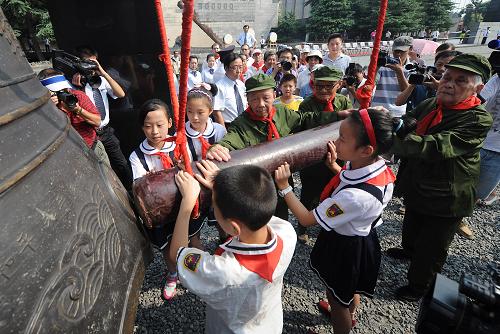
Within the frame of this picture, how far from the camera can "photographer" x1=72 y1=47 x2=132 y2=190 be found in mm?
3328

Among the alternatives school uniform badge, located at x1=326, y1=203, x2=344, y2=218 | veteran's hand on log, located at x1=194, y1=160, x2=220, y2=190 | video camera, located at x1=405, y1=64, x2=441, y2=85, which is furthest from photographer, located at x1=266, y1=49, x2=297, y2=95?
veteran's hand on log, located at x1=194, y1=160, x2=220, y2=190

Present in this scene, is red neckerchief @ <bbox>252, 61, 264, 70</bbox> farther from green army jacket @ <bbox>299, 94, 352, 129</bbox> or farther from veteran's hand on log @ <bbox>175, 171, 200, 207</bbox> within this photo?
veteran's hand on log @ <bbox>175, 171, 200, 207</bbox>

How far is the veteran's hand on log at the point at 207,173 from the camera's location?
1.31 m

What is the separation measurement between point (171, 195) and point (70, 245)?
52cm

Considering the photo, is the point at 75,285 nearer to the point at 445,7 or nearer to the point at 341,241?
the point at 341,241

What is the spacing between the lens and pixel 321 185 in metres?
3.22

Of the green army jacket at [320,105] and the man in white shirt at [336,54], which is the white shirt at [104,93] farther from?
the man in white shirt at [336,54]

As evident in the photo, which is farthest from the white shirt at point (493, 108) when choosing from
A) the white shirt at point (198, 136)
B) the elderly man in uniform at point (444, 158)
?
the white shirt at point (198, 136)

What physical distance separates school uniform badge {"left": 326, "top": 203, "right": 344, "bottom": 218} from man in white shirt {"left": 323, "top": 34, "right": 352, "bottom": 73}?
4660 millimetres

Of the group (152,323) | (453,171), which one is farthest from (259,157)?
(152,323)

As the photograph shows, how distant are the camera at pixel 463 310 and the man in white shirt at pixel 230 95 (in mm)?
3774

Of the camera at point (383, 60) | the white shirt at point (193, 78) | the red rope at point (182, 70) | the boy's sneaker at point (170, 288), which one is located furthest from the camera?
the white shirt at point (193, 78)

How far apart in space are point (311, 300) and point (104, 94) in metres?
3.28

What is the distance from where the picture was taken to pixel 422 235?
8.25 feet
